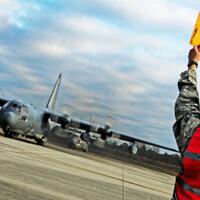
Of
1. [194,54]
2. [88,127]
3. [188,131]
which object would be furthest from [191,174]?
[88,127]

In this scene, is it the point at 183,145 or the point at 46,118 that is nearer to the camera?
the point at 183,145

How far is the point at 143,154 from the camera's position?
130375 mm

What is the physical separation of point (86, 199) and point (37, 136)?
29323mm

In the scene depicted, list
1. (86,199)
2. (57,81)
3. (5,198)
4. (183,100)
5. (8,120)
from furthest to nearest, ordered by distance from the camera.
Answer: (57,81) < (8,120) < (86,199) < (5,198) < (183,100)

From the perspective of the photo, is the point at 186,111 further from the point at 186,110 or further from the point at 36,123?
the point at 36,123

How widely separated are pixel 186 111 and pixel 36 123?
34252mm

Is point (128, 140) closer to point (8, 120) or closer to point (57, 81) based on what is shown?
point (57, 81)

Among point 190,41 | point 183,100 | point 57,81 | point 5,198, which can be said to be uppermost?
point 57,81

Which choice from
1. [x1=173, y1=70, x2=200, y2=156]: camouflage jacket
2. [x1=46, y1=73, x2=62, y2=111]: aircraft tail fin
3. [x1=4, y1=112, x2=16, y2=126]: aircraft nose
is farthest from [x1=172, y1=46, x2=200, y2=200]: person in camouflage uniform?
[x1=46, y1=73, x2=62, y2=111]: aircraft tail fin

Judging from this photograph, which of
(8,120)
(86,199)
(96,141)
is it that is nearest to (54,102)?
(96,141)

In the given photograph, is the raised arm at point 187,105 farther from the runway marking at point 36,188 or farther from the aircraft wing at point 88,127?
the aircraft wing at point 88,127

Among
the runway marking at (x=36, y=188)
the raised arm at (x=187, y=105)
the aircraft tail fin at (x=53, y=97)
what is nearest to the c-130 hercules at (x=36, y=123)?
the aircraft tail fin at (x=53, y=97)

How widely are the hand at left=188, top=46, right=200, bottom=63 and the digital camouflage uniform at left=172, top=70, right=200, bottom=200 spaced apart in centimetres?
8

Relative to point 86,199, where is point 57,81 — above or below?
above
